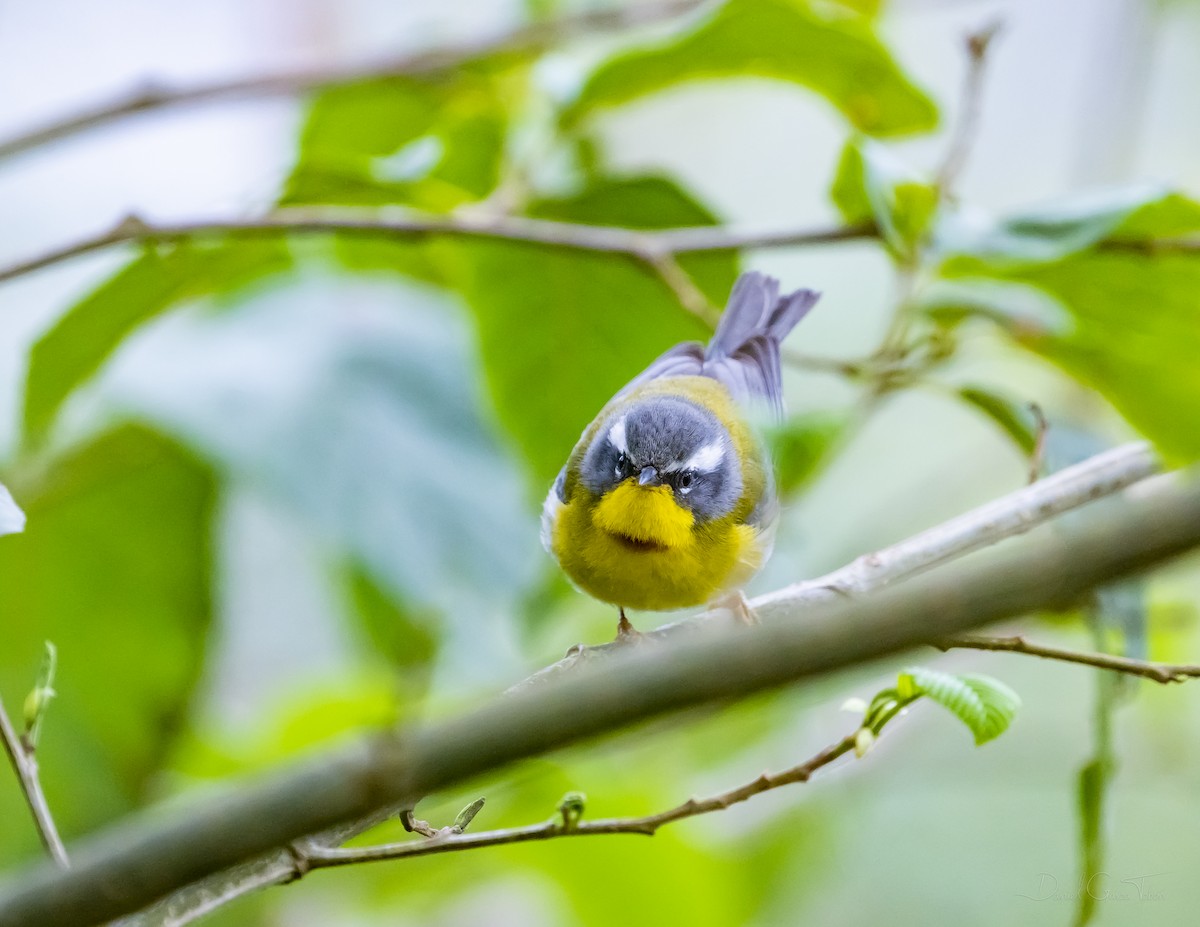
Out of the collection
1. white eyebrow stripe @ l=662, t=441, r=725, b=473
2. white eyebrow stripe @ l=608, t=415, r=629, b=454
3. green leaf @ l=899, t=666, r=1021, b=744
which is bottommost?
green leaf @ l=899, t=666, r=1021, b=744

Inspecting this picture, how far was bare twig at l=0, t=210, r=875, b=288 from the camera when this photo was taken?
1424mm

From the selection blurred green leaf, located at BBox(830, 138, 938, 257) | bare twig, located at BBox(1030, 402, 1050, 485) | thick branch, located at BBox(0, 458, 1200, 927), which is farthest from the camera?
blurred green leaf, located at BBox(830, 138, 938, 257)

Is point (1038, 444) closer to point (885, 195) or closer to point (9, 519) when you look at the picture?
point (885, 195)

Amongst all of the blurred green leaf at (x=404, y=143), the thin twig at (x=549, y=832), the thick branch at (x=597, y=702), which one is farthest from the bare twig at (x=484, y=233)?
the thick branch at (x=597, y=702)

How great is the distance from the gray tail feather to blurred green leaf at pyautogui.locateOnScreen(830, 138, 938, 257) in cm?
16

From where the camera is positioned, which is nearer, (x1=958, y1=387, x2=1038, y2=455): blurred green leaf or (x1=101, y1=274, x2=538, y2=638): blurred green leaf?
(x1=958, y1=387, x2=1038, y2=455): blurred green leaf

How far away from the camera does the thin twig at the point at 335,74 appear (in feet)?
5.81

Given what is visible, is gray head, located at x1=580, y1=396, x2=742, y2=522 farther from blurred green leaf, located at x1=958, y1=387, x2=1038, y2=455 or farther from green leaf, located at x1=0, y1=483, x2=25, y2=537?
green leaf, located at x1=0, y1=483, x2=25, y2=537

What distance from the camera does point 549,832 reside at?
0.71 meters

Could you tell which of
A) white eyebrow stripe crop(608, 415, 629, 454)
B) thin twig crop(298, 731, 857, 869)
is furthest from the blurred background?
thin twig crop(298, 731, 857, 869)

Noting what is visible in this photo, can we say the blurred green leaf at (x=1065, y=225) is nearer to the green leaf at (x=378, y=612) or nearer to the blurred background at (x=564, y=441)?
the blurred background at (x=564, y=441)

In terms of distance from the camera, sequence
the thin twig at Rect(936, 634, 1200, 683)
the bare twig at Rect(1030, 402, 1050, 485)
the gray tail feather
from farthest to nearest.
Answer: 1. the gray tail feather
2. the bare twig at Rect(1030, 402, 1050, 485)
3. the thin twig at Rect(936, 634, 1200, 683)

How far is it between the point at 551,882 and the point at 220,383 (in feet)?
3.25

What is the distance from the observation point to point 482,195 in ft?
6.52
